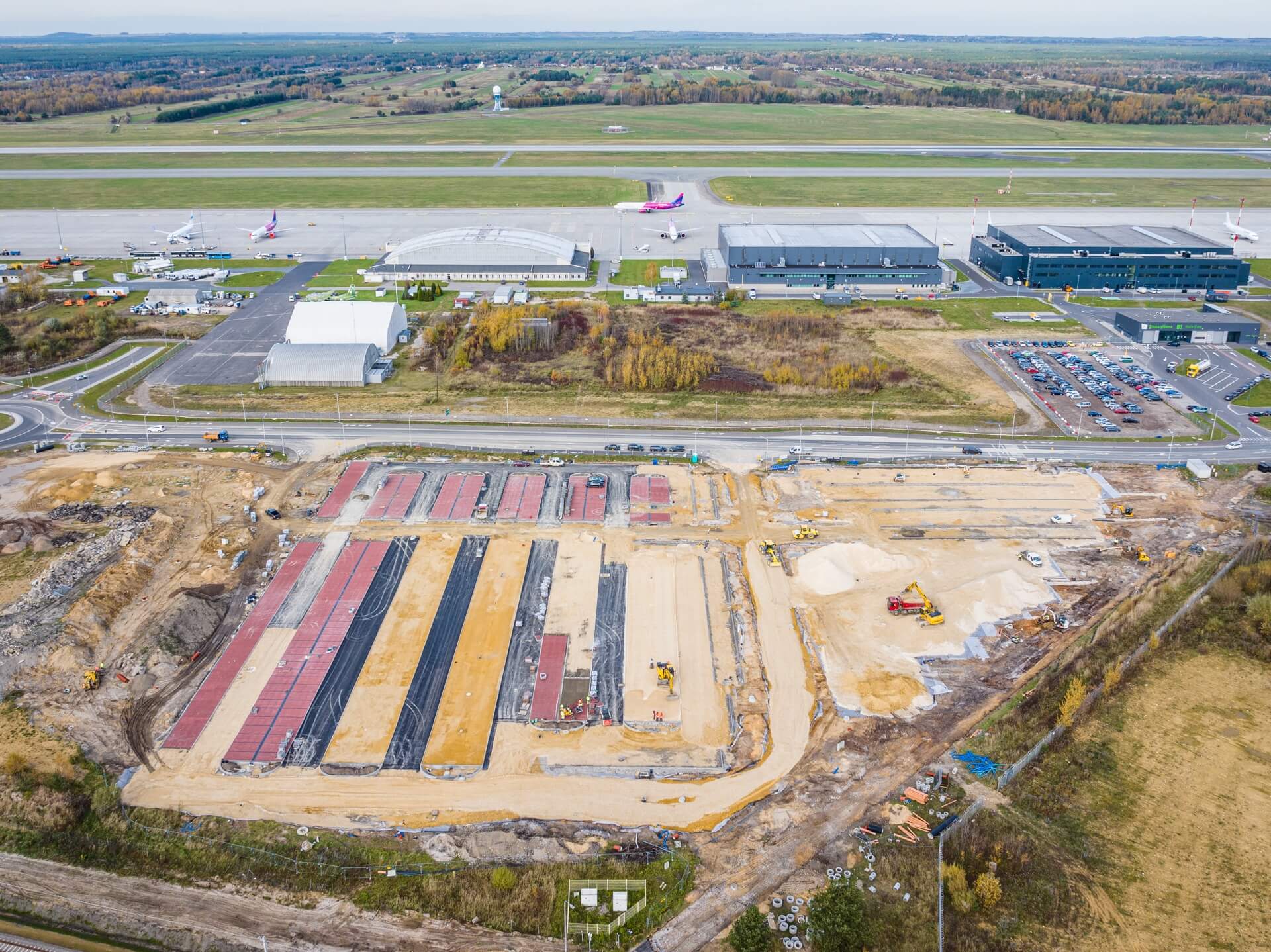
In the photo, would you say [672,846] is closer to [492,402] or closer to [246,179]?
[492,402]

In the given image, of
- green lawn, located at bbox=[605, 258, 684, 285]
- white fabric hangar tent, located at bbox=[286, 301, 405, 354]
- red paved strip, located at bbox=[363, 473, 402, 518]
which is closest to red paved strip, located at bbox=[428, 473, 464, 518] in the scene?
red paved strip, located at bbox=[363, 473, 402, 518]

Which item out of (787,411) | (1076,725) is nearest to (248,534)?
(787,411)

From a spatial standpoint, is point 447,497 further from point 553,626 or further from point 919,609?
point 919,609

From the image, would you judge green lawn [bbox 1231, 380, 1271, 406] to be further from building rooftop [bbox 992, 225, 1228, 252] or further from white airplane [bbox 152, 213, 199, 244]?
white airplane [bbox 152, 213, 199, 244]

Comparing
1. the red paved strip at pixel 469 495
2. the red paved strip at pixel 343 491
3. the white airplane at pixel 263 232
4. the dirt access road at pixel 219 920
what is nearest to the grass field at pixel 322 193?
the white airplane at pixel 263 232

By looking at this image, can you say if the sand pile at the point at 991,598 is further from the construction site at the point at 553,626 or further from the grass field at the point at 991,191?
the grass field at the point at 991,191
